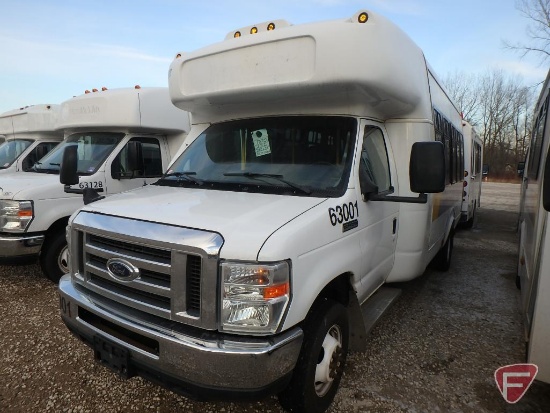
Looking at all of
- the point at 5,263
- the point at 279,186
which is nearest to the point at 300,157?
the point at 279,186

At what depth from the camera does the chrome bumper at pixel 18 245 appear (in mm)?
4680

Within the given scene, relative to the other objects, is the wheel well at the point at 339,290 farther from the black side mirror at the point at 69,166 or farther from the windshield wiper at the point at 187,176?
the black side mirror at the point at 69,166

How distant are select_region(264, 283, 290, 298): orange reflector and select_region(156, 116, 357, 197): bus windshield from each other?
84 centimetres

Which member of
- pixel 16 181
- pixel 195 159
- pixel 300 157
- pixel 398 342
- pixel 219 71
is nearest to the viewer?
pixel 300 157

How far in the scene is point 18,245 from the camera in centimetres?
471

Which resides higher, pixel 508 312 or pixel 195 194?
pixel 195 194

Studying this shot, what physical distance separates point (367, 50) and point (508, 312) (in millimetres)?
3758

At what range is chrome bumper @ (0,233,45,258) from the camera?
15.4 feet

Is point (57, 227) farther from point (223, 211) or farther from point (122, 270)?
point (223, 211)

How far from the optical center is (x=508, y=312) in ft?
15.5

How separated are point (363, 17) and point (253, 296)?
88.0 inches

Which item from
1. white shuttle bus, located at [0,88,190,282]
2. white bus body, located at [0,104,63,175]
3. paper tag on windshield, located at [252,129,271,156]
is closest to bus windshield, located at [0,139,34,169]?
white bus body, located at [0,104,63,175]

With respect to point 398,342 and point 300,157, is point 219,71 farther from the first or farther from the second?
point 398,342

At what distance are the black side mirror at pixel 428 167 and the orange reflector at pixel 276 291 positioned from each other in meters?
1.28
